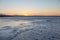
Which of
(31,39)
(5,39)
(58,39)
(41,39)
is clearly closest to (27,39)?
(31,39)

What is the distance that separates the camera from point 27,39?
7.47m

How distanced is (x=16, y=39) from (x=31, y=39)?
95 cm

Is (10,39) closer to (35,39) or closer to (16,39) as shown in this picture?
(16,39)

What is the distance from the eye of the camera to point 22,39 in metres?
7.49

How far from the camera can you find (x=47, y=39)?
747 cm

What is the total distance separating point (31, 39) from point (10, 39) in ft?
4.31

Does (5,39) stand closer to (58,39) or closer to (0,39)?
(0,39)

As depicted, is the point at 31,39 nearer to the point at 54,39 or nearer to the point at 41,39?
the point at 41,39

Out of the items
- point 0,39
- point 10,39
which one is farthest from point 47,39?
point 0,39

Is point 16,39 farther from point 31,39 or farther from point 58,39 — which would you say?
point 58,39

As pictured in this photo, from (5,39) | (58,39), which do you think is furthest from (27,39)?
(58,39)

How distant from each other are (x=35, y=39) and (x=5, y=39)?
6.13ft

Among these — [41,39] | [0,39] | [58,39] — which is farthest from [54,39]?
[0,39]

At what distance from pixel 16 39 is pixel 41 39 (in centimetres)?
158
